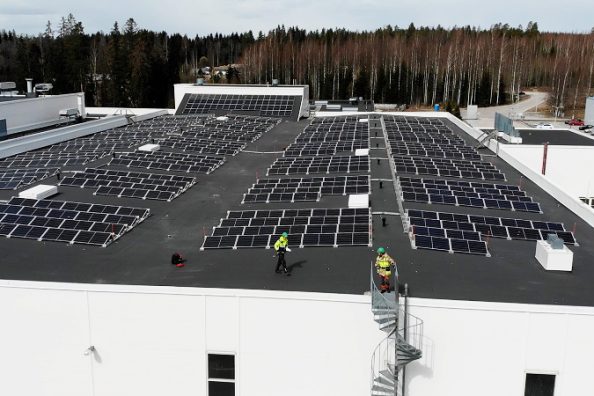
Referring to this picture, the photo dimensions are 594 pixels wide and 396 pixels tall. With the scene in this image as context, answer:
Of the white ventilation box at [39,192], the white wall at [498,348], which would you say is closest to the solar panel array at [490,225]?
the white wall at [498,348]

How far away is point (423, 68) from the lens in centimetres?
10238

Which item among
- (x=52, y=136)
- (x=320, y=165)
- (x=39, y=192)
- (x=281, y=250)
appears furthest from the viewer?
(x=52, y=136)

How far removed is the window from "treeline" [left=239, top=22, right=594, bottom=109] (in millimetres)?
90327

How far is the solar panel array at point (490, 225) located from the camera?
18375mm

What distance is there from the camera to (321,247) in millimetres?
17469

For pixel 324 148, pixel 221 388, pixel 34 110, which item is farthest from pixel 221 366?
pixel 34 110

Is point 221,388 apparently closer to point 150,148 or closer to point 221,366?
point 221,366

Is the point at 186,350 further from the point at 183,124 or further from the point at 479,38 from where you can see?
the point at 479,38

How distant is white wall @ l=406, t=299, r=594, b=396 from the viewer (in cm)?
1282

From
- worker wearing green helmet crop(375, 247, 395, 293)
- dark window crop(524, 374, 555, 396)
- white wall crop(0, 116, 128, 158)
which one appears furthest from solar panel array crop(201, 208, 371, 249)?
white wall crop(0, 116, 128, 158)

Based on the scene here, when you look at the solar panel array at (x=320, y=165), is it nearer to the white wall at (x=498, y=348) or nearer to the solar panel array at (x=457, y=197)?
the solar panel array at (x=457, y=197)

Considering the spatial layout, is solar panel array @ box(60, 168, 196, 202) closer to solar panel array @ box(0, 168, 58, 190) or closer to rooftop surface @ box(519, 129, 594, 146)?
solar panel array @ box(0, 168, 58, 190)

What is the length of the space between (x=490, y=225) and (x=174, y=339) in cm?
1155

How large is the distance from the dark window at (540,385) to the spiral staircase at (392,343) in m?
2.80
